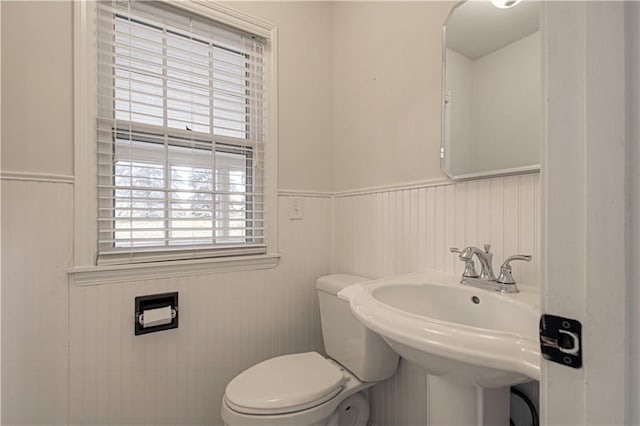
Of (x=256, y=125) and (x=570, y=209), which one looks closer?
(x=570, y=209)

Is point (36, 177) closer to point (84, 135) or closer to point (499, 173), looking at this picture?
point (84, 135)

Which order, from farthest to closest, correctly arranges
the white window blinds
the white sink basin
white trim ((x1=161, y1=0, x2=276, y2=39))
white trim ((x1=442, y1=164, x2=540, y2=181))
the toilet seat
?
white trim ((x1=161, y1=0, x2=276, y2=39)) < the white window blinds < the toilet seat < white trim ((x1=442, y1=164, x2=540, y2=181)) < the white sink basin

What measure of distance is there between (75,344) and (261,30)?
1.54 m

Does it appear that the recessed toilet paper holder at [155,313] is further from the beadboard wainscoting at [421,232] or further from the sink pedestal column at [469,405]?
the sink pedestal column at [469,405]

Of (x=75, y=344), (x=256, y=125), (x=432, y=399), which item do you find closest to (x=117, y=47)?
(x=256, y=125)

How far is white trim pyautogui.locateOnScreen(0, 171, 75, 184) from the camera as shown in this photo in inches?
39.1

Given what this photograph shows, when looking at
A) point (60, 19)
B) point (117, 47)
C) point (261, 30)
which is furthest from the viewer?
point (261, 30)

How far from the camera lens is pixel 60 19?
1070mm

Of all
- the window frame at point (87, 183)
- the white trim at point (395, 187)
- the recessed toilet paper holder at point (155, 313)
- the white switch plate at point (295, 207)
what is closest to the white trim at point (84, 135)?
the window frame at point (87, 183)

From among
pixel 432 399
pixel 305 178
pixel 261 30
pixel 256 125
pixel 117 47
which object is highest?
pixel 261 30

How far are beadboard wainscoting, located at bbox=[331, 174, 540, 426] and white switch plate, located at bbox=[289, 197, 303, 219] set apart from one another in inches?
8.5

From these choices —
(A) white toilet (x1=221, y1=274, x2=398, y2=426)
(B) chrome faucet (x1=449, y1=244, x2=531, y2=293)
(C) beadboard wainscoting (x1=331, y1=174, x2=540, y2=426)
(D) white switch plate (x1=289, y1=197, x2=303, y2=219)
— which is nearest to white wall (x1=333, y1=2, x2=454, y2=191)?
(C) beadboard wainscoting (x1=331, y1=174, x2=540, y2=426)

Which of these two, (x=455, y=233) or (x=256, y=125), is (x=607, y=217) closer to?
(x=455, y=233)

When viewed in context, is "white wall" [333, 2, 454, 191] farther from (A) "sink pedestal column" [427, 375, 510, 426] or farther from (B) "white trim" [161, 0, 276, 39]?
(A) "sink pedestal column" [427, 375, 510, 426]
